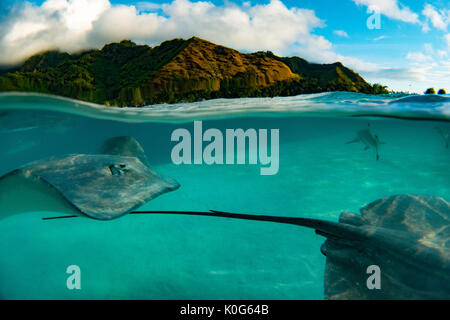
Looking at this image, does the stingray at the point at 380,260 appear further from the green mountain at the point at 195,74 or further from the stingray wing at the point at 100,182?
the green mountain at the point at 195,74

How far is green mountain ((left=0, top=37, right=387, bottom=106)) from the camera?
9.65 meters

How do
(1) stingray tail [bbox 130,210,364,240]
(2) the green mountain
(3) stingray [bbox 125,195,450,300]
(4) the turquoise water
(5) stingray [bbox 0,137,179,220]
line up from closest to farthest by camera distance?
(3) stingray [bbox 125,195,450,300], (1) stingray tail [bbox 130,210,364,240], (5) stingray [bbox 0,137,179,220], (4) the turquoise water, (2) the green mountain

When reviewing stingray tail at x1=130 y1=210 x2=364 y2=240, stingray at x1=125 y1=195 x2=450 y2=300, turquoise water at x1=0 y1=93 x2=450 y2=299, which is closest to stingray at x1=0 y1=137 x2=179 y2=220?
turquoise water at x1=0 y1=93 x2=450 y2=299

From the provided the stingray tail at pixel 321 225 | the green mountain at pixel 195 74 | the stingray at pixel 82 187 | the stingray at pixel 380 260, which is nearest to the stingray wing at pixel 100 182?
the stingray at pixel 82 187

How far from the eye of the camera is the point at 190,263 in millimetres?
4352

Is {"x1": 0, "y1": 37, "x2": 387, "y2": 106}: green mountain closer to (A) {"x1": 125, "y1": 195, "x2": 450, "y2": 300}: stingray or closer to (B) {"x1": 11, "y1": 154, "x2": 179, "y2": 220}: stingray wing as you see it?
(B) {"x1": 11, "y1": 154, "x2": 179, "y2": 220}: stingray wing

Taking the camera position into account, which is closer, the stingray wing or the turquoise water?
the stingray wing

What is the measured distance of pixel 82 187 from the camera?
301 centimetres

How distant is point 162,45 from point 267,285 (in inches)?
435

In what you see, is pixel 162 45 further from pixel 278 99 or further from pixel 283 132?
pixel 283 132

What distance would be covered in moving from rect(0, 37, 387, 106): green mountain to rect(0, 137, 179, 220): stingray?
5.82 m

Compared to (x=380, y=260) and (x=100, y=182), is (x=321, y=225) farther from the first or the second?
(x=100, y=182)

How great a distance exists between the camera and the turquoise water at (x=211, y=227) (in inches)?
149
